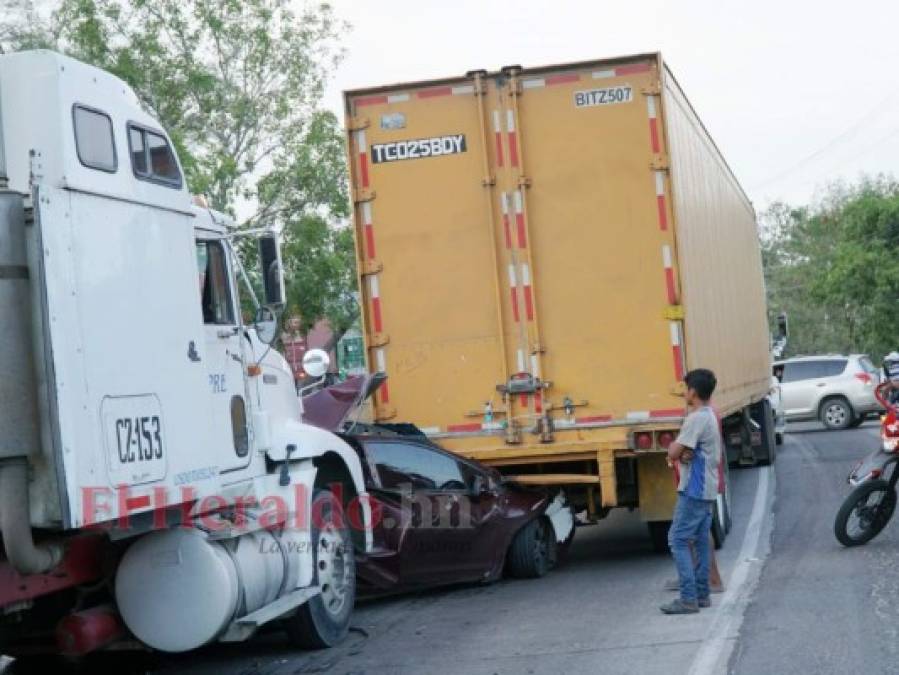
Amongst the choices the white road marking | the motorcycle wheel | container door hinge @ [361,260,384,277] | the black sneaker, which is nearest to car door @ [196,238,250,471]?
the white road marking

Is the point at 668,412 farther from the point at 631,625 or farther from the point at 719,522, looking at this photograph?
the point at 631,625

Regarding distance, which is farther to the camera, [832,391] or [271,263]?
[832,391]

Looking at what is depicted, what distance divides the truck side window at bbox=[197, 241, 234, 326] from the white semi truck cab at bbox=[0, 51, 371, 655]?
1cm

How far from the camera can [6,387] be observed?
5.55 metres

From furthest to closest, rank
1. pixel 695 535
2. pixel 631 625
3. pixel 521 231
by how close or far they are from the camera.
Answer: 1. pixel 521 231
2. pixel 695 535
3. pixel 631 625

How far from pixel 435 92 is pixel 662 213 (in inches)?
85.8

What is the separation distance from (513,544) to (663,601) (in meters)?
1.82

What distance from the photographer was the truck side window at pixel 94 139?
20.5 feet

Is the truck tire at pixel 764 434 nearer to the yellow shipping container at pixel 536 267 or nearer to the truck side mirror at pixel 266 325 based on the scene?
the yellow shipping container at pixel 536 267

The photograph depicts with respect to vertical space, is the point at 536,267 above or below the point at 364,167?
below

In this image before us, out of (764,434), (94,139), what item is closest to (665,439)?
(94,139)

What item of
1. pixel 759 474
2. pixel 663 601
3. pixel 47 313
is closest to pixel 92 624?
pixel 47 313

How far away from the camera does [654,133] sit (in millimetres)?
10734

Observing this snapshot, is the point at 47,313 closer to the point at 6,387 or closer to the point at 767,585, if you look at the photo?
the point at 6,387
